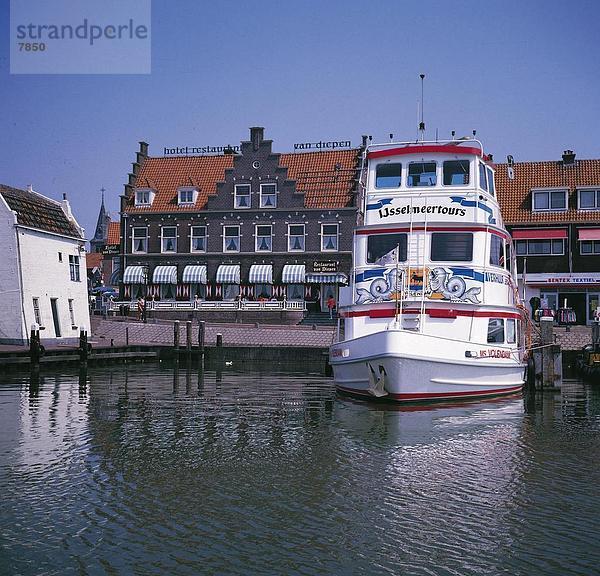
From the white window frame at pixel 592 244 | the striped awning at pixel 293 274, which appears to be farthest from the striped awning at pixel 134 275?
the white window frame at pixel 592 244

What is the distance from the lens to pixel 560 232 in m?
54.4

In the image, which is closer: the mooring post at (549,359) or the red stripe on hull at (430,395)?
the red stripe on hull at (430,395)

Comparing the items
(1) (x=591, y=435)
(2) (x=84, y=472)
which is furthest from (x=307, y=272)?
(2) (x=84, y=472)

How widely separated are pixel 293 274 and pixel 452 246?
3614cm

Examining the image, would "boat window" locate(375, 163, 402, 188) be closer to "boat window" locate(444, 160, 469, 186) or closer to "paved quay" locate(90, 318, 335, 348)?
"boat window" locate(444, 160, 469, 186)

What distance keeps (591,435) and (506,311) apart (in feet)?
21.7

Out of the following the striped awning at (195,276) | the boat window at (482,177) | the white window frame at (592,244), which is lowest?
the striped awning at (195,276)

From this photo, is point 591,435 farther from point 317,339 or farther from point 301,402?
point 317,339

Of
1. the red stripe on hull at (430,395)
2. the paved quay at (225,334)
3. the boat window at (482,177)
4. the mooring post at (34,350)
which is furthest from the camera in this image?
the paved quay at (225,334)

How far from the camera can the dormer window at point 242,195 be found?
62.9 m

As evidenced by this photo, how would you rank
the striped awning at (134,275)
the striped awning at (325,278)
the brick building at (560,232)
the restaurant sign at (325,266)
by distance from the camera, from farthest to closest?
1. the striped awning at (134,275)
2. the restaurant sign at (325,266)
3. the striped awning at (325,278)
4. the brick building at (560,232)

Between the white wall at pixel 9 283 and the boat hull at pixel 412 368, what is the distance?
24.1m

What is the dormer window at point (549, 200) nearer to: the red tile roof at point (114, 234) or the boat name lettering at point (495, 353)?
the boat name lettering at point (495, 353)

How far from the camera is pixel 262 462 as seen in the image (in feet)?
50.3
